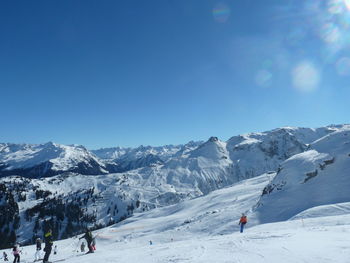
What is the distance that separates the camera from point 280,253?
1053cm

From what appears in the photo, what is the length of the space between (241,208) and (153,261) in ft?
155

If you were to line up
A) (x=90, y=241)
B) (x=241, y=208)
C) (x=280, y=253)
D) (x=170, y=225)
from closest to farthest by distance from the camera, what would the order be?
(x=280, y=253) < (x=90, y=241) < (x=241, y=208) < (x=170, y=225)

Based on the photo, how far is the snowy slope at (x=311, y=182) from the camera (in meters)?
41.4

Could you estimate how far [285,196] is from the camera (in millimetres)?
47875

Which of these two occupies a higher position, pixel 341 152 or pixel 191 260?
pixel 341 152

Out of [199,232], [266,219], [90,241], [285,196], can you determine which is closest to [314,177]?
[285,196]

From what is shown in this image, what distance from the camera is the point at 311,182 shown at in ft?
159

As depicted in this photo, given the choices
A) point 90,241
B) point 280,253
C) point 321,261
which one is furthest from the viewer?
point 90,241

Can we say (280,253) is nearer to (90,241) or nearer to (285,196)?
(90,241)

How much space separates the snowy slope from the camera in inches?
1630

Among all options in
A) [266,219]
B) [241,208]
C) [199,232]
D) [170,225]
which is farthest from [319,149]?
Answer: [170,225]

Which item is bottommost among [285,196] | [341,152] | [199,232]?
[199,232]

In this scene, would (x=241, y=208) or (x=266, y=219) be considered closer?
(x=266, y=219)

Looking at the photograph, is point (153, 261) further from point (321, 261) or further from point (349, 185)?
point (349, 185)
